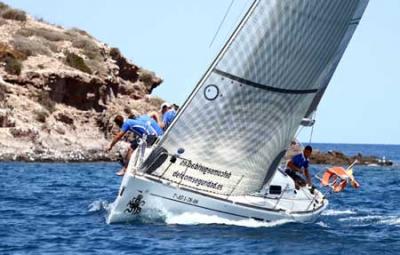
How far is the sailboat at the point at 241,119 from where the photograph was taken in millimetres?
19531

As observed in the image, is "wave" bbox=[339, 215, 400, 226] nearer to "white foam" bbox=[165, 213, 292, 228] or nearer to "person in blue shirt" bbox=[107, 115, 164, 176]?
"white foam" bbox=[165, 213, 292, 228]

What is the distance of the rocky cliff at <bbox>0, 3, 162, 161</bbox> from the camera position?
48719 mm

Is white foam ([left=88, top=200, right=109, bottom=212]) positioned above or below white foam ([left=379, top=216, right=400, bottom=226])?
below

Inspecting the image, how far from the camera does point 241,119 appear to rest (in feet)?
65.8

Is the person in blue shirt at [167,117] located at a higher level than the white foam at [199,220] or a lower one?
higher

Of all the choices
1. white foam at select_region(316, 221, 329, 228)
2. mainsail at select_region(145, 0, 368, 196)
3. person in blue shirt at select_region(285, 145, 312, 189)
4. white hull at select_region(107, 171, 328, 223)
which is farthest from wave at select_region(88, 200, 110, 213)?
white foam at select_region(316, 221, 329, 228)

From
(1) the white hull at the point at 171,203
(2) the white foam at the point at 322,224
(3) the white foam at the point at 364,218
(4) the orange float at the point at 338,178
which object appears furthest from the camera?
(4) the orange float at the point at 338,178

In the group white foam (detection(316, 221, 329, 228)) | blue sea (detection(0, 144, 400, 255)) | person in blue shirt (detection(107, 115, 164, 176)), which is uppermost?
person in blue shirt (detection(107, 115, 164, 176))

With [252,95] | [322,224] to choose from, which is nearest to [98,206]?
[322,224]

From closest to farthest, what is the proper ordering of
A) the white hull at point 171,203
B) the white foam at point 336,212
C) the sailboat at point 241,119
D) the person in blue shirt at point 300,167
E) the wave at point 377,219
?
the white hull at point 171,203, the sailboat at point 241,119, the wave at point 377,219, the person in blue shirt at point 300,167, the white foam at point 336,212

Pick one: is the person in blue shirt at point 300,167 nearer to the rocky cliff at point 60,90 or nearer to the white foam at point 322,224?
the white foam at point 322,224

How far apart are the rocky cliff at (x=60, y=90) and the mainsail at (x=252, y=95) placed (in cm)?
2620

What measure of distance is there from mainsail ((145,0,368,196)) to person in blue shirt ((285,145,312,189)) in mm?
3557

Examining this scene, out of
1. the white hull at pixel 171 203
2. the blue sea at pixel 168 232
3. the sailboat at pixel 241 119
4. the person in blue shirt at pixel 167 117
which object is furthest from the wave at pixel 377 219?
the person in blue shirt at pixel 167 117
